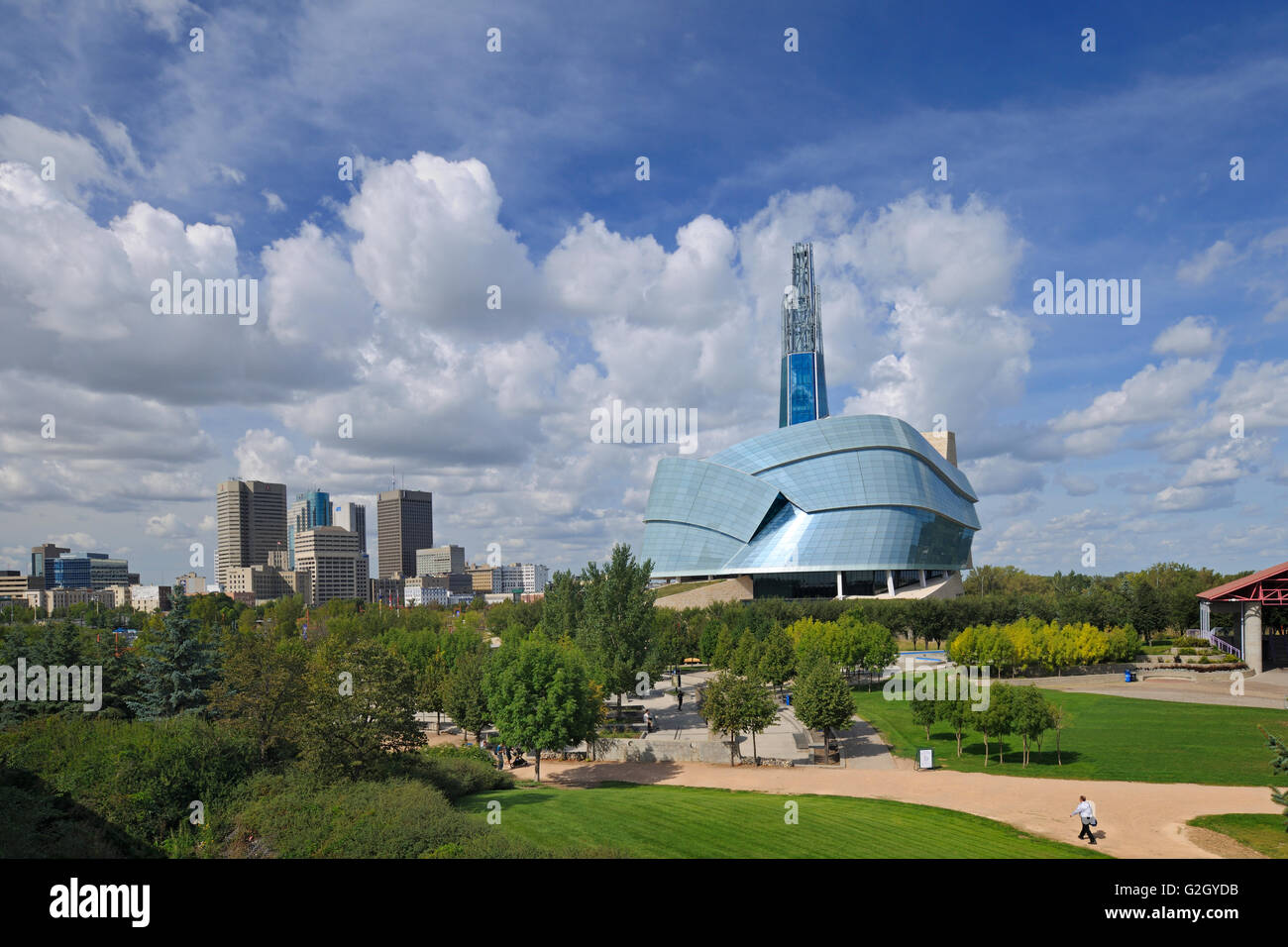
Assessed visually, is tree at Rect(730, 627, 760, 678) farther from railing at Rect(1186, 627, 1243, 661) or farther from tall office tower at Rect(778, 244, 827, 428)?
tall office tower at Rect(778, 244, 827, 428)

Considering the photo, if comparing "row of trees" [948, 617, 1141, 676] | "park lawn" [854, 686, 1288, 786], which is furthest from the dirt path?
"row of trees" [948, 617, 1141, 676]

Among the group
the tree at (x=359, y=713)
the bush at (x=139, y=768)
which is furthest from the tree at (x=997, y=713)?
the bush at (x=139, y=768)

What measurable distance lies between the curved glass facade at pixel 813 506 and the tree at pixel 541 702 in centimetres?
6134

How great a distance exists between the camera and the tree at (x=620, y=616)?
37531 millimetres

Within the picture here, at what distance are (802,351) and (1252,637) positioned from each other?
3280 inches

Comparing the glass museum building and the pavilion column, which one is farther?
the glass museum building

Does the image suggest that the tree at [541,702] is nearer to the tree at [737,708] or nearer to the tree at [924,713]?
the tree at [737,708]

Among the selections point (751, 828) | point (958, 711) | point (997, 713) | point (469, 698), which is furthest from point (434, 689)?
point (997, 713)

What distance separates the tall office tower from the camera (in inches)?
4857

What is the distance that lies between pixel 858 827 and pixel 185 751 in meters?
17.2

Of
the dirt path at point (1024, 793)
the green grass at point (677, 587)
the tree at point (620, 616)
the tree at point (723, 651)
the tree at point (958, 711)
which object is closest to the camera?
the dirt path at point (1024, 793)

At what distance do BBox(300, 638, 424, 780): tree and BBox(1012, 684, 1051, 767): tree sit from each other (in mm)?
20943

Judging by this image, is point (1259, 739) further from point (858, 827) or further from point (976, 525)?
point (976, 525)
